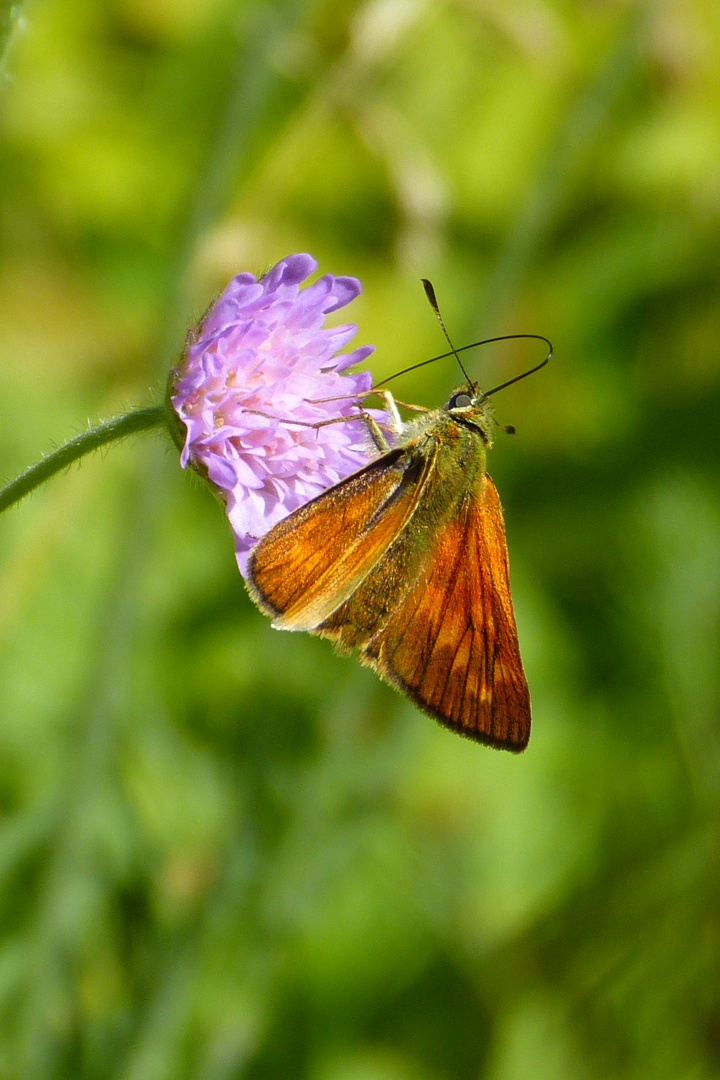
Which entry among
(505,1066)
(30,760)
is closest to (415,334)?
(30,760)

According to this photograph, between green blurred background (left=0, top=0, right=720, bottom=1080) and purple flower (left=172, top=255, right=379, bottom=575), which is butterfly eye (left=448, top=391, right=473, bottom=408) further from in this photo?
green blurred background (left=0, top=0, right=720, bottom=1080)

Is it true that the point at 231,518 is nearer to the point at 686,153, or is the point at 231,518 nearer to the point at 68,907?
the point at 68,907

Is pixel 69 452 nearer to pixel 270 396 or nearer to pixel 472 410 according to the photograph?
pixel 270 396

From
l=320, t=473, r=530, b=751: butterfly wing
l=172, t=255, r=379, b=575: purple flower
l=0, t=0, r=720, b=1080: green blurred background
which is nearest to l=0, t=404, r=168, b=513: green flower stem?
l=172, t=255, r=379, b=575: purple flower

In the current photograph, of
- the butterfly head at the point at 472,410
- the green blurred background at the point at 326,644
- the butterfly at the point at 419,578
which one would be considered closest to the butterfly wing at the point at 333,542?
the butterfly at the point at 419,578

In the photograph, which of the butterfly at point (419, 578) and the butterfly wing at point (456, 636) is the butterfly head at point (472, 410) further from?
the butterfly wing at point (456, 636)
